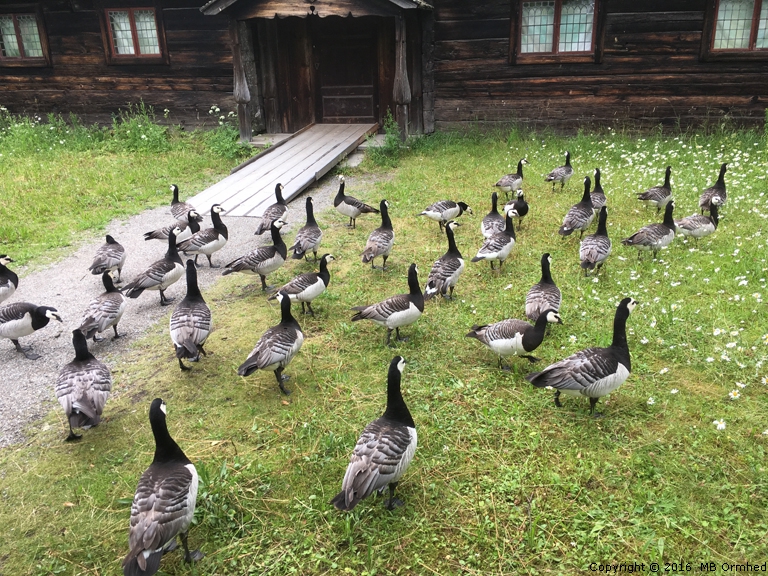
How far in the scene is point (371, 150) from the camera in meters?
15.4

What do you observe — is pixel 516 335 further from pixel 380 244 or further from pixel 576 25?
pixel 576 25

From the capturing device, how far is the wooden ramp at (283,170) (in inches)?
474

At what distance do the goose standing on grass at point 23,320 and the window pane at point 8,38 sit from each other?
15995mm

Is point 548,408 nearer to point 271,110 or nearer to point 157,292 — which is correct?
point 157,292

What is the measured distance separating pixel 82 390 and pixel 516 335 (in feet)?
14.2

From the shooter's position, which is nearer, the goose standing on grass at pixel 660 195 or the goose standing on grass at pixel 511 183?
the goose standing on grass at pixel 660 195

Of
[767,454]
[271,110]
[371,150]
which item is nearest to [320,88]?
[271,110]

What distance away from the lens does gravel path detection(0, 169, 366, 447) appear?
6.34 metres

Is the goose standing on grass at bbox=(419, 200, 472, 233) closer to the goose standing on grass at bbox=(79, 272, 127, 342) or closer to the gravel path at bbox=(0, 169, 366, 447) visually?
the gravel path at bbox=(0, 169, 366, 447)

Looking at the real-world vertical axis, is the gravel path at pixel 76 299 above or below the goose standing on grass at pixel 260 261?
below

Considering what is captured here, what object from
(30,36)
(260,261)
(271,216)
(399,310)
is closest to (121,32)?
(30,36)

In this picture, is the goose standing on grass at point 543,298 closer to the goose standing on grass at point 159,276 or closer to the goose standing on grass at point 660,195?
the goose standing on grass at point 660,195

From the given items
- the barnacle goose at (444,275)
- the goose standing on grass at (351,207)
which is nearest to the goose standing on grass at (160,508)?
the barnacle goose at (444,275)

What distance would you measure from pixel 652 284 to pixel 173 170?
38.5ft
